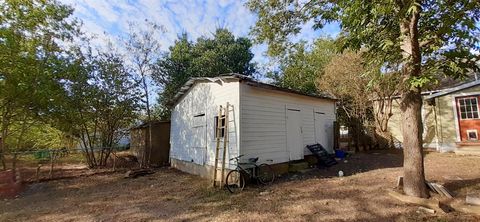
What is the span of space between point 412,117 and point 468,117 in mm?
9959

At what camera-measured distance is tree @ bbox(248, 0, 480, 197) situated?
500cm

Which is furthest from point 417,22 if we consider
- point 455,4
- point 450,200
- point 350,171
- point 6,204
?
point 6,204

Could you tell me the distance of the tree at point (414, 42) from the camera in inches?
197

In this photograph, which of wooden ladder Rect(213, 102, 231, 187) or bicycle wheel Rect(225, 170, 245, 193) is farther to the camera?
wooden ladder Rect(213, 102, 231, 187)

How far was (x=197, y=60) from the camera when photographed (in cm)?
1805

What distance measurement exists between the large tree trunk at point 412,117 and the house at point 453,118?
9184 mm

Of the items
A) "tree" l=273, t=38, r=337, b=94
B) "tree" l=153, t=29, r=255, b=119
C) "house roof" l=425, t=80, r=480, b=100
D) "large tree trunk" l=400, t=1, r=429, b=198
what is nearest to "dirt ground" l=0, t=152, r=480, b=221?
"large tree trunk" l=400, t=1, r=429, b=198

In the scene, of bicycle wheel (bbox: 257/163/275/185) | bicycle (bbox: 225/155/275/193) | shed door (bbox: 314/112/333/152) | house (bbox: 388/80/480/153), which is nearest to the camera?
bicycle (bbox: 225/155/275/193)

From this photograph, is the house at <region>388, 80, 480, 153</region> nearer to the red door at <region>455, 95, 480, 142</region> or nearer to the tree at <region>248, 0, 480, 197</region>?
the red door at <region>455, 95, 480, 142</region>

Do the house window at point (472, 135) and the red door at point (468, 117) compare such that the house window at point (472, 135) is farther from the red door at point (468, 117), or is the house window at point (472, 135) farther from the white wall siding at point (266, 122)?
the white wall siding at point (266, 122)

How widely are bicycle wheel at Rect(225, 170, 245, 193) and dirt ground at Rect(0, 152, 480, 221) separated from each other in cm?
26

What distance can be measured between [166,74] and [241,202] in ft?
44.8

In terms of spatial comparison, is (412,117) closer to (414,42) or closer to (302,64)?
(414,42)

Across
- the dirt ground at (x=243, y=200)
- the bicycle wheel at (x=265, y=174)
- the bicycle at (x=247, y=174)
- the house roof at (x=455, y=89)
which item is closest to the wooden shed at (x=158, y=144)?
the dirt ground at (x=243, y=200)
